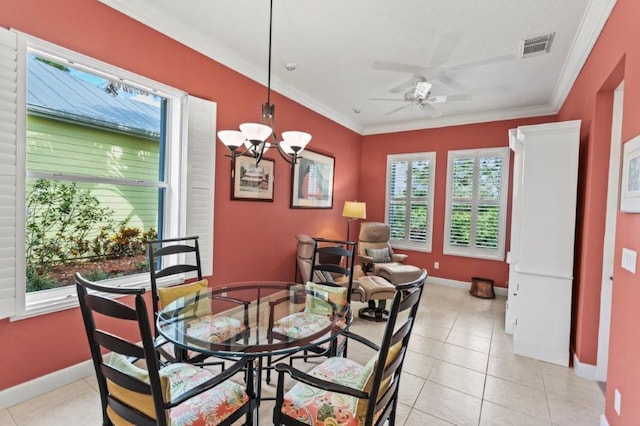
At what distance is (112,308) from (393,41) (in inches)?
120

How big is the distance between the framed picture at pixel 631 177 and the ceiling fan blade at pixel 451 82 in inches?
85.9

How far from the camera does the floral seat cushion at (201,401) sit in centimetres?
129

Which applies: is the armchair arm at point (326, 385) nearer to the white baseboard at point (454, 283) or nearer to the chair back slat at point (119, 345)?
the chair back slat at point (119, 345)

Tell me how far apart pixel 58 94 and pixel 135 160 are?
69 centimetres

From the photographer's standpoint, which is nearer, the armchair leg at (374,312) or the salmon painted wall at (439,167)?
the armchair leg at (374,312)

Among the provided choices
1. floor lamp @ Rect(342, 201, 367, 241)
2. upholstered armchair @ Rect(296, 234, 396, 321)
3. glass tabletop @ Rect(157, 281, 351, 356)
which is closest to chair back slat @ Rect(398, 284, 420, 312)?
glass tabletop @ Rect(157, 281, 351, 356)

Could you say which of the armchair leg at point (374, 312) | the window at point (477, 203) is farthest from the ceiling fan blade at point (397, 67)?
the armchair leg at point (374, 312)

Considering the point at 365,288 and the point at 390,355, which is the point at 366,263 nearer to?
the point at 365,288

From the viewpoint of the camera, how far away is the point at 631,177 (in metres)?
1.67

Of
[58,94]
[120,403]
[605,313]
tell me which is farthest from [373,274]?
[58,94]

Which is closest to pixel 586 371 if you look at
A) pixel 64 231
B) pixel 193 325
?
pixel 193 325

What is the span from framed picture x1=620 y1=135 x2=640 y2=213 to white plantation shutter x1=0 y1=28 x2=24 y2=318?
11.9 feet

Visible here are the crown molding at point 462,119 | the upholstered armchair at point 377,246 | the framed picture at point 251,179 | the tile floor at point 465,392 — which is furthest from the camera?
the upholstered armchair at point 377,246

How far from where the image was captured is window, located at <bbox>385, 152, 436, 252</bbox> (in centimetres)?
548
